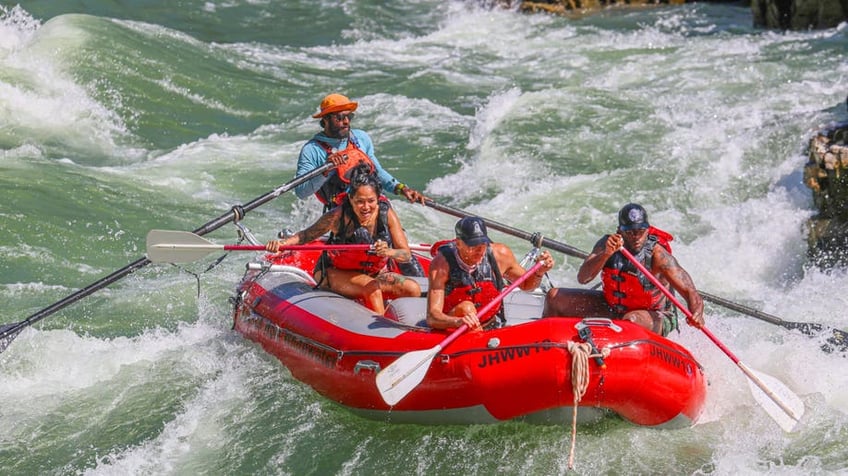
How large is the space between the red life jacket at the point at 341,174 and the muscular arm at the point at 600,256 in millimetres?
1859

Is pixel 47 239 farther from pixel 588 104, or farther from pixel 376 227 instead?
pixel 588 104

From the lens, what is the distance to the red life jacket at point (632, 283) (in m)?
6.43

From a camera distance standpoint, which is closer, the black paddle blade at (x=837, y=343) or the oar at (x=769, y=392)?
the oar at (x=769, y=392)

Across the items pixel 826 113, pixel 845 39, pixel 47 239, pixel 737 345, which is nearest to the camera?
pixel 737 345

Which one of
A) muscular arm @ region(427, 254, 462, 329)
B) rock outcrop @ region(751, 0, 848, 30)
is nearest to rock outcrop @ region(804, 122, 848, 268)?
muscular arm @ region(427, 254, 462, 329)

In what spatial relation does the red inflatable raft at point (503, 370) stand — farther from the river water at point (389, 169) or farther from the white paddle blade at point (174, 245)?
the white paddle blade at point (174, 245)

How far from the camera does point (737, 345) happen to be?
24.8 ft

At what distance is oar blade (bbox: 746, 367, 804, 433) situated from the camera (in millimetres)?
6191

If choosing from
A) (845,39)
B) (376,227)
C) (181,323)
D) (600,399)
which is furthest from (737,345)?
(845,39)

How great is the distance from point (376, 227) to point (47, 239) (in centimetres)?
427

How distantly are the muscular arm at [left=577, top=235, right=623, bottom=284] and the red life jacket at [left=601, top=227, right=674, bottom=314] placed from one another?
10 centimetres

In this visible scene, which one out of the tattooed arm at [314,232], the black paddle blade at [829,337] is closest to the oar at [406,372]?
the tattooed arm at [314,232]

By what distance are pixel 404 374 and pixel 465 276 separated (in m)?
0.70

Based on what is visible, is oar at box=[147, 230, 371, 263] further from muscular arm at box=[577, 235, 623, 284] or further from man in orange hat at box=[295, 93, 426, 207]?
muscular arm at box=[577, 235, 623, 284]
